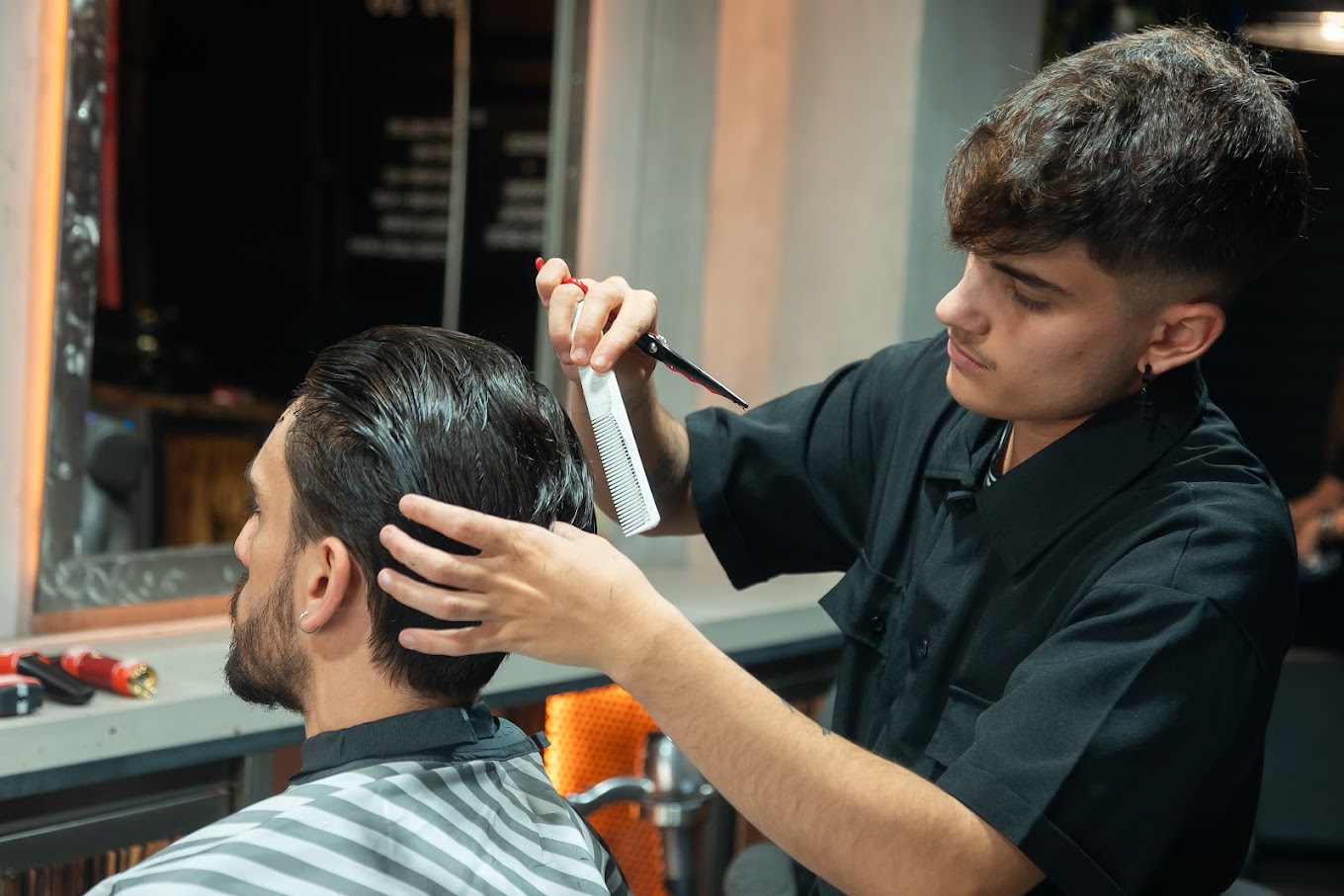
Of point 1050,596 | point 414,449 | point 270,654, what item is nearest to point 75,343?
point 270,654

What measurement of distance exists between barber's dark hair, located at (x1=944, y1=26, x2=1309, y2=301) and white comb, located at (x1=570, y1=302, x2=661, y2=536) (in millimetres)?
382

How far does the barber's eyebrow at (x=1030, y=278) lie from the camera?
4.34 feet

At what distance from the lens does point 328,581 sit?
1.31 meters

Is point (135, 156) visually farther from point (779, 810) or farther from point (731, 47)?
point (779, 810)

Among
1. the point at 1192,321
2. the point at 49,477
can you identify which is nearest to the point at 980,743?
the point at 1192,321

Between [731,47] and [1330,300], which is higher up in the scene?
[731,47]

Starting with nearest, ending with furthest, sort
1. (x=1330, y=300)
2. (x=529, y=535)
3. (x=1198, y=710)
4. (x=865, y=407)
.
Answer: (x=529, y=535)
(x=1198, y=710)
(x=865, y=407)
(x=1330, y=300)

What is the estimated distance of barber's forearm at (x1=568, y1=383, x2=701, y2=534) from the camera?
1.66 meters

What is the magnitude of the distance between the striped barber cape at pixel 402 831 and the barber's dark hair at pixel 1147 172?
70 cm

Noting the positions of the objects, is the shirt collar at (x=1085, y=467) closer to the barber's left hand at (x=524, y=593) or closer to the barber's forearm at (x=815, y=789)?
the barber's forearm at (x=815, y=789)

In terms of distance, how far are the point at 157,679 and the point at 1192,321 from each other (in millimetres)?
1362

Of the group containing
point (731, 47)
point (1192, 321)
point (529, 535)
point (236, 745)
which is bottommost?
point (236, 745)

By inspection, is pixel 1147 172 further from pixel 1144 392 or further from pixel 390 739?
pixel 390 739

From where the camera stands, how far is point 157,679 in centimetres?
185
